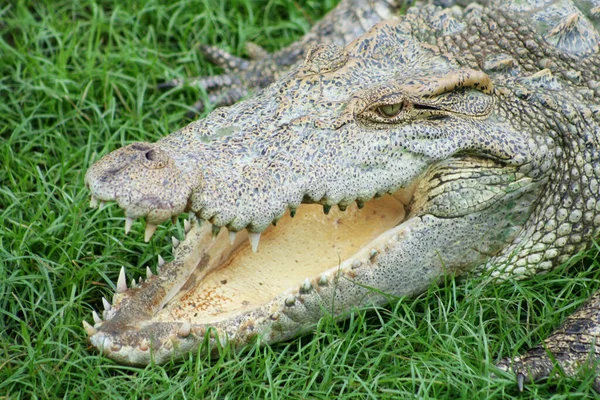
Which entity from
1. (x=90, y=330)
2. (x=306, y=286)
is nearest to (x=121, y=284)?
(x=90, y=330)

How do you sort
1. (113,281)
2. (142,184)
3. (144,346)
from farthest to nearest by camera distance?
(113,281)
(144,346)
(142,184)

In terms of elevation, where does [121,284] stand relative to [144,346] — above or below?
above

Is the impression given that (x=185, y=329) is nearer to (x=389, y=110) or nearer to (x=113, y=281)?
(x=113, y=281)

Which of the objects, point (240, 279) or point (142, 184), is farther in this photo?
point (240, 279)

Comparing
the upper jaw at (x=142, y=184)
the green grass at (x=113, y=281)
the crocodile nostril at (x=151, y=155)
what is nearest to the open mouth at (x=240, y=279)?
the green grass at (x=113, y=281)

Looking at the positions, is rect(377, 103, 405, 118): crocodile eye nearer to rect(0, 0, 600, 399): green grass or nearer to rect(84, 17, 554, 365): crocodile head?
rect(84, 17, 554, 365): crocodile head

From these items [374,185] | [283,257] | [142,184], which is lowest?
[283,257]

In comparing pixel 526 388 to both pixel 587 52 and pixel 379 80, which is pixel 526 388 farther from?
pixel 587 52

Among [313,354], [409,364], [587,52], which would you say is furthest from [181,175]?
[587,52]
